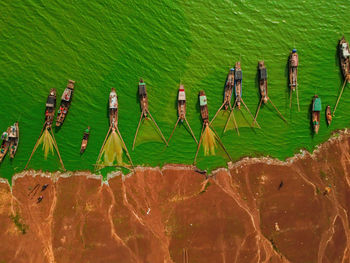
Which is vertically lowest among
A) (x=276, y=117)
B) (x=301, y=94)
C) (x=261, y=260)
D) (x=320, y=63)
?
(x=261, y=260)

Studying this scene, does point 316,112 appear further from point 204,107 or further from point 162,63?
point 162,63

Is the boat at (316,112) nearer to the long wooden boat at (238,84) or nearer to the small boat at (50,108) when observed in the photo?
the long wooden boat at (238,84)

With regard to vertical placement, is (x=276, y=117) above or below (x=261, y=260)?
above

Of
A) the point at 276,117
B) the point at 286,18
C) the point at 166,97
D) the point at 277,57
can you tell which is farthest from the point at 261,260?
the point at 286,18

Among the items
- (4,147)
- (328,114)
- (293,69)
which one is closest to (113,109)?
(4,147)

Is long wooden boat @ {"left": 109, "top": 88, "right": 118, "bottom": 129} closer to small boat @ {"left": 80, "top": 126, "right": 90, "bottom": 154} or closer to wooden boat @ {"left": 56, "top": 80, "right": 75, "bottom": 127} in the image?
small boat @ {"left": 80, "top": 126, "right": 90, "bottom": 154}

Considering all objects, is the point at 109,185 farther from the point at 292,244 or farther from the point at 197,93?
the point at 292,244
